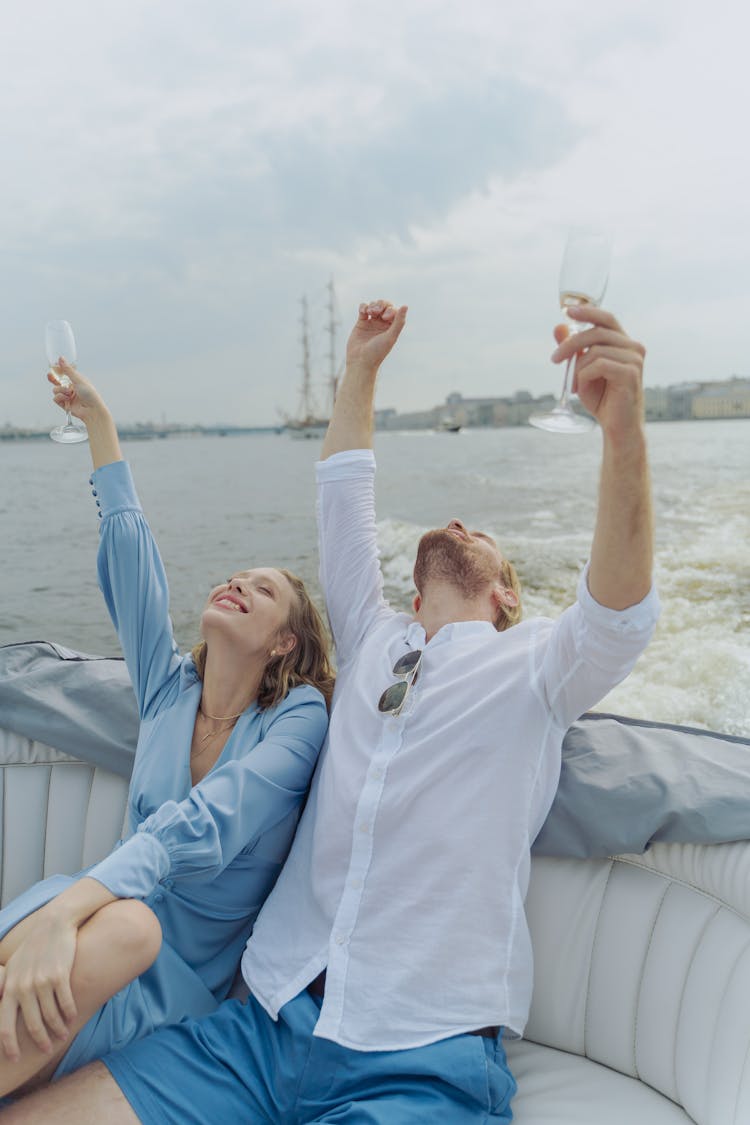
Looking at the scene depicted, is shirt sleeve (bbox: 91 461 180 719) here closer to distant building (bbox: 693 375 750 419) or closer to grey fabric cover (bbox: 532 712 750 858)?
grey fabric cover (bbox: 532 712 750 858)

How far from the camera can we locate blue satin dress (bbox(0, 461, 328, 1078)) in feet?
4.13

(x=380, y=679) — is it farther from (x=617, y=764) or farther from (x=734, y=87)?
(x=734, y=87)

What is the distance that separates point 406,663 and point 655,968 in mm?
667

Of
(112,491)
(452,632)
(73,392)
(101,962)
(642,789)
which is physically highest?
(73,392)

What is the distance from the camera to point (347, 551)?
1.77 metres

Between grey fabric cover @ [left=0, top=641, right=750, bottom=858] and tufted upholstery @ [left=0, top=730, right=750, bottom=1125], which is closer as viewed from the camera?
tufted upholstery @ [left=0, top=730, right=750, bottom=1125]

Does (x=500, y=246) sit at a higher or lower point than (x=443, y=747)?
higher

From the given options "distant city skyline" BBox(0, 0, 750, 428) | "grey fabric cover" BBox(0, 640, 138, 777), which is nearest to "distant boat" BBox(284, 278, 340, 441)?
"distant city skyline" BBox(0, 0, 750, 428)

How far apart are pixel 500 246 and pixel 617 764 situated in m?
5.52

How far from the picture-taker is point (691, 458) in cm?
1680

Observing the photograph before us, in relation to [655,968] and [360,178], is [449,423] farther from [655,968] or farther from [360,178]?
[655,968]

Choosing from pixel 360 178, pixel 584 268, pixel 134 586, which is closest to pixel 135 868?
pixel 134 586

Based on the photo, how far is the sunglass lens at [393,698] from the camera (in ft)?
4.64

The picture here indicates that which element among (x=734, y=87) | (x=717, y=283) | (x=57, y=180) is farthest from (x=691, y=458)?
(x=57, y=180)
